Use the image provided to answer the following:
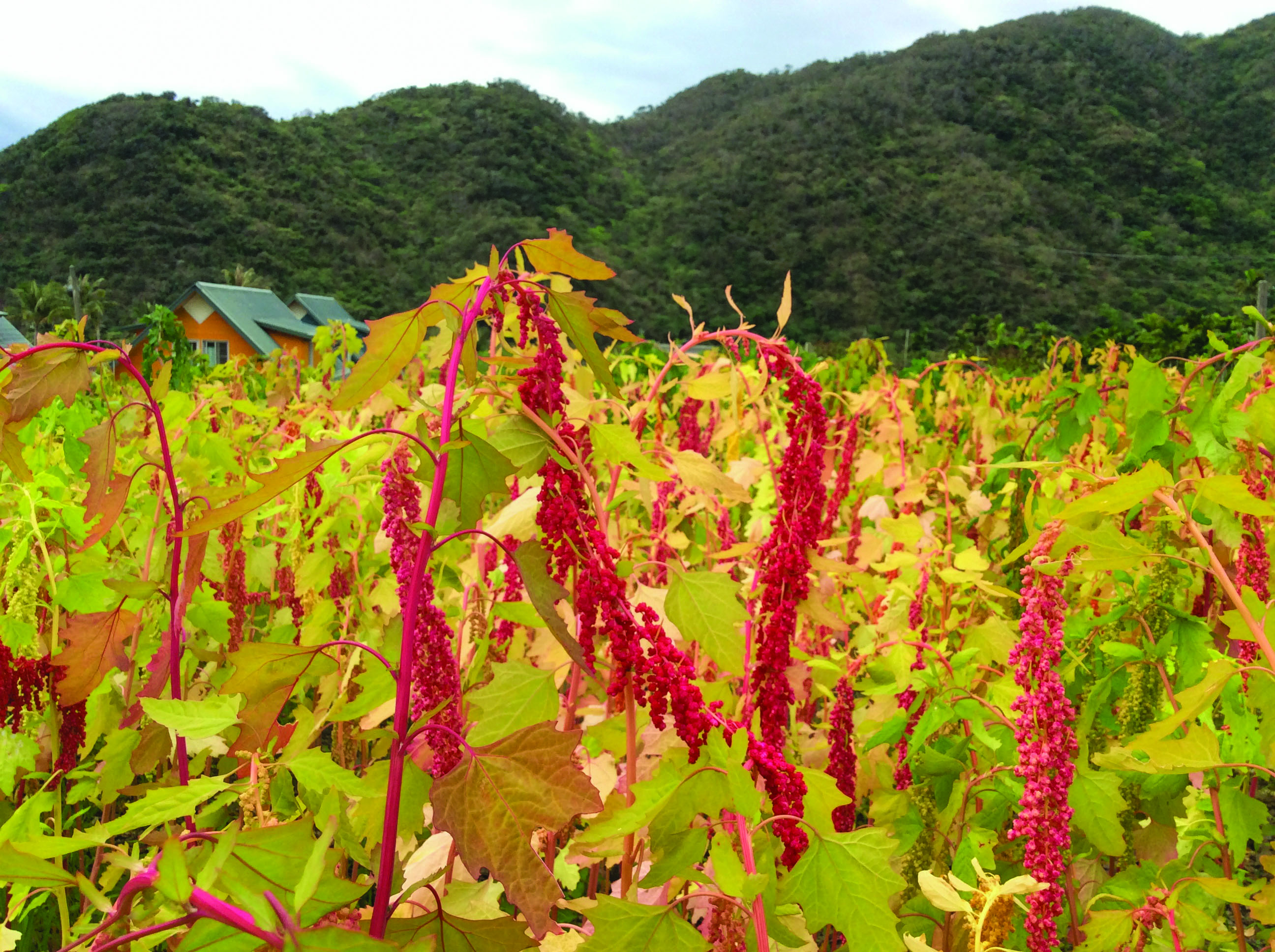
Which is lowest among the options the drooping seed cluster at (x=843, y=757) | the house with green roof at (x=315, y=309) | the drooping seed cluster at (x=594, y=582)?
the drooping seed cluster at (x=843, y=757)

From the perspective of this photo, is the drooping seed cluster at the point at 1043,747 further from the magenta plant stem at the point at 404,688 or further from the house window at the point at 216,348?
the house window at the point at 216,348

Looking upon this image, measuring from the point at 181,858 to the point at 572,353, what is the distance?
3107 mm

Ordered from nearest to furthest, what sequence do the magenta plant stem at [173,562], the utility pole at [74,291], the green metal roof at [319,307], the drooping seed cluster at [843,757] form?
the magenta plant stem at [173,562] < the drooping seed cluster at [843,757] < the green metal roof at [319,307] < the utility pole at [74,291]

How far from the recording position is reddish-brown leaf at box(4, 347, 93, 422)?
791 millimetres

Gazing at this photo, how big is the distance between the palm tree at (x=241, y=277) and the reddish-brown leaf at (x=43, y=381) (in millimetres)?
53206

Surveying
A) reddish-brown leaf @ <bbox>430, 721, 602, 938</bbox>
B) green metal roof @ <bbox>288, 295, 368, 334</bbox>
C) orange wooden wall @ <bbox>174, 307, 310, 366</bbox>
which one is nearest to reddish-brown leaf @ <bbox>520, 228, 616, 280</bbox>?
reddish-brown leaf @ <bbox>430, 721, 602, 938</bbox>

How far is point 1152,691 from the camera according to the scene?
4.83ft

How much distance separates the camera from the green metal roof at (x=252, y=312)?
117ft

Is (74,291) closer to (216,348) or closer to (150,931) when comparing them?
(216,348)

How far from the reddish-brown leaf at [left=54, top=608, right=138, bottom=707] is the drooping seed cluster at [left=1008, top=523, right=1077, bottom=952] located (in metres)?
1.19

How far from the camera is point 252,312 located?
37156mm

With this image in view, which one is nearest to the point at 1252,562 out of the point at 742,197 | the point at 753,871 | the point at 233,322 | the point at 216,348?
the point at 753,871

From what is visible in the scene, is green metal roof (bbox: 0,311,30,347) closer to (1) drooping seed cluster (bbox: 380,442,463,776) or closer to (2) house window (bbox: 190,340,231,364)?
(2) house window (bbox: 190,340,231,364)

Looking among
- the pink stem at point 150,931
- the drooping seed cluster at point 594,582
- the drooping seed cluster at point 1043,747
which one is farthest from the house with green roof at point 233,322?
the pink stem at point 150,931
